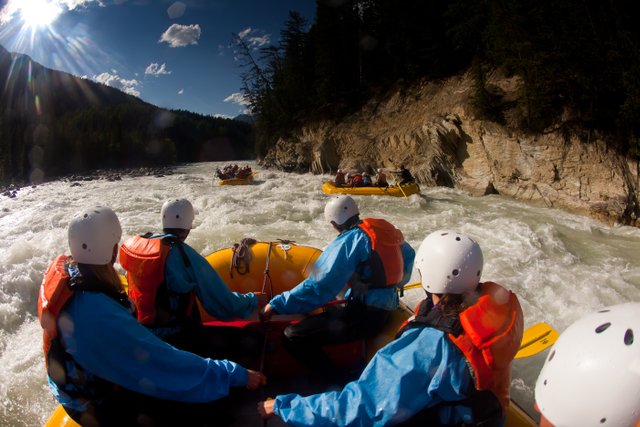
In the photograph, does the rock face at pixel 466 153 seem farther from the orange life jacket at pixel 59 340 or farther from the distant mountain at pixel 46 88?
the distant mountain at pixel 46 88

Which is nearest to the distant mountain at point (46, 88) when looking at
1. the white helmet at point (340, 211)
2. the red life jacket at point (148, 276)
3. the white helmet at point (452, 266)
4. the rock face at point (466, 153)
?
the rock face at point (466, 153)

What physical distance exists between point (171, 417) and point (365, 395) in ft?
3.05

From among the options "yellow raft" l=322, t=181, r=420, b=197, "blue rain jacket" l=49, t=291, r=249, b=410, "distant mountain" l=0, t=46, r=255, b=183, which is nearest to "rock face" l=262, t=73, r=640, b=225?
"yellow raft" l=322, t=181, r=420, b=197

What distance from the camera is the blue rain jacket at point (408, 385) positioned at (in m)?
1.28

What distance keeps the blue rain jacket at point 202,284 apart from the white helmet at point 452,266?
4.31 ft

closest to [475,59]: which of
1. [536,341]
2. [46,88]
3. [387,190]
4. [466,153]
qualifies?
[466,153]

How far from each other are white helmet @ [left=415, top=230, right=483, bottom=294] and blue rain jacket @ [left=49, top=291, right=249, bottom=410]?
3.45 feet

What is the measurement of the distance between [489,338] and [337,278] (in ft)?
3.65

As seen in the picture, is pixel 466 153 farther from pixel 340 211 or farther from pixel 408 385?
pixel 408 385

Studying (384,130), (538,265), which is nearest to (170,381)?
(538,265)

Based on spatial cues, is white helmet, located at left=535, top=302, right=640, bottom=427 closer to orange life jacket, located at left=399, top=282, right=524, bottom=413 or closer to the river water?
orange life jacket, located at left=399, top=282, right=524, bottom=413

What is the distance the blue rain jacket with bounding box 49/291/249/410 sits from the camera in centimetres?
143

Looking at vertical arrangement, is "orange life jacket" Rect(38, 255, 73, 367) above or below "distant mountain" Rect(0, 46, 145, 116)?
below

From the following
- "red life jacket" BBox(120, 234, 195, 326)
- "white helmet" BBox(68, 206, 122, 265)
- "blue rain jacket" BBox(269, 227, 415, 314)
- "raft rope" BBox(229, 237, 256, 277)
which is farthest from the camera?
"raft rope" BBox(229, 237, 256, 277)
